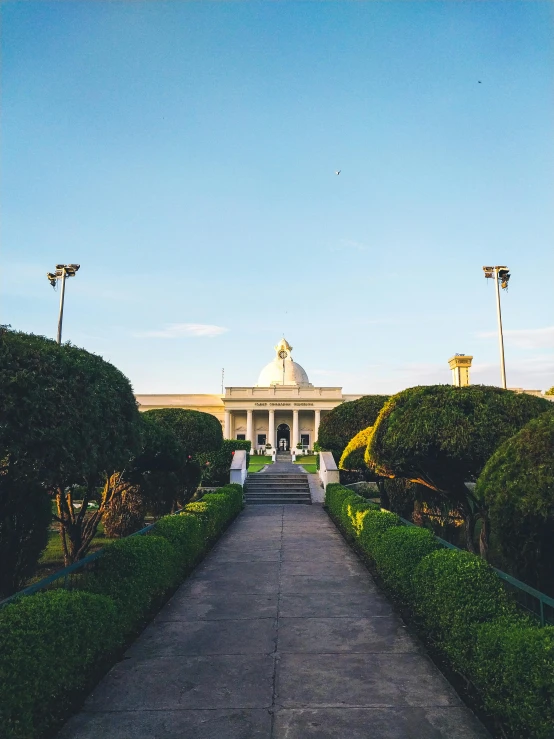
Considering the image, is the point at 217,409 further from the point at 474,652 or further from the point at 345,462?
the point at 474,652

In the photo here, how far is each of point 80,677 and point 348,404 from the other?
55.1 feet

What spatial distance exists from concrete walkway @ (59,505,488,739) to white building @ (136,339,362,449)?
54398mm

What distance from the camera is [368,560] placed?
32.1ft

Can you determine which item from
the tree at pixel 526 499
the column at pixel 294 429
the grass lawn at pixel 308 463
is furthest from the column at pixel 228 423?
the tree at pixel 526 499

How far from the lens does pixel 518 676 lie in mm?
3592

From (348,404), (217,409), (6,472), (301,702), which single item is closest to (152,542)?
(6,472)

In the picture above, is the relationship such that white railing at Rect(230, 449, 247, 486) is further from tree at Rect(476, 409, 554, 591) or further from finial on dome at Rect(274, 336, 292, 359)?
finial on dome at Rect(274, 336, 292, 359)

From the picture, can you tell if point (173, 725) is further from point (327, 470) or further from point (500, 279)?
point (500, 279)

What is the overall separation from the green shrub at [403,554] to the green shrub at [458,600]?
672 mm

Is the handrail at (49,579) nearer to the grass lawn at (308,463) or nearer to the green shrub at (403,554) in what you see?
the green shrub at (403,554)

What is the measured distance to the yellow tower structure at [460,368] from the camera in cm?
2700

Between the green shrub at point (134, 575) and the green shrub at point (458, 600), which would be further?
the green shrub at point (134, 575)

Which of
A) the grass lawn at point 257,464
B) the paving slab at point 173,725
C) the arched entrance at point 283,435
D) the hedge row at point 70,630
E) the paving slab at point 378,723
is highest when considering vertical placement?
the arched entrance at point 283,435

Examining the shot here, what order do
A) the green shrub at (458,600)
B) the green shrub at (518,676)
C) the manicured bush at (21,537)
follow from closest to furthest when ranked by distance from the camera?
the green shrub at (518,676)
the green shrub at (458,600)
the manicured bush at (21,537)
